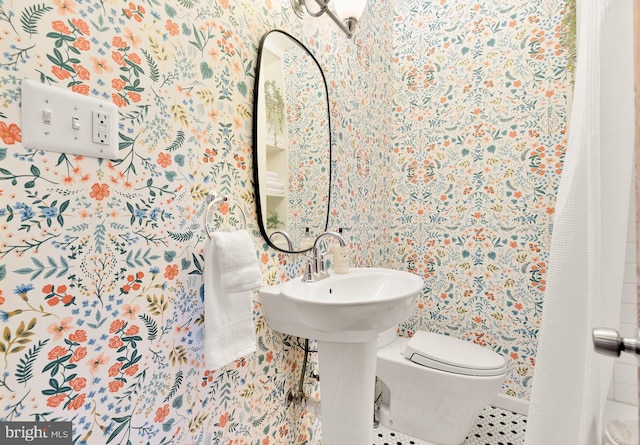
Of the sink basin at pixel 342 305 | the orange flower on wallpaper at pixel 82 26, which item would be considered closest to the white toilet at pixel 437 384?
the sink basin at pixel 342 305

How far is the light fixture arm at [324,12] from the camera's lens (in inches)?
48.0

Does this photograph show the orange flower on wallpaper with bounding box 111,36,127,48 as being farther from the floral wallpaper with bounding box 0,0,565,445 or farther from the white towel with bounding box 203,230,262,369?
the white towel with bounding box 203,230,262,369

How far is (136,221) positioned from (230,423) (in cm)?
66

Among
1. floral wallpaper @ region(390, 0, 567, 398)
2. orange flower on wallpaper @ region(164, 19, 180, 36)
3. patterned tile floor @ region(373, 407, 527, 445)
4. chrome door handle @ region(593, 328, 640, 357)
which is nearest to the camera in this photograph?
chrome door handle @ region(593, 328, 640, 357)

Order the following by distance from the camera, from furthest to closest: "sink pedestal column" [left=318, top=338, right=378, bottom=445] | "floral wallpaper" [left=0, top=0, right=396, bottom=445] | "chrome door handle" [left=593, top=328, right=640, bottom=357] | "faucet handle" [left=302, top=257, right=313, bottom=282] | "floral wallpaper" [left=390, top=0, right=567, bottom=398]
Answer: "floral wallpaper" [left=390, top=0, right=567, bottom=398], "faucet handle" [left=302, top=257, right=313, bottom=282], "sink pedestal column" [left=318, top=338, right=378, bottom=445], "floral wallpaper" [left=0, top=0, right=396, bottom=445], "chrome door handle" [left=593, top=328, right=640, bottom=357]

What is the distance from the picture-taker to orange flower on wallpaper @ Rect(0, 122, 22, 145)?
517 millimetres

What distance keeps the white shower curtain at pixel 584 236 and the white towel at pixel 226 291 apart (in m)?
0.83

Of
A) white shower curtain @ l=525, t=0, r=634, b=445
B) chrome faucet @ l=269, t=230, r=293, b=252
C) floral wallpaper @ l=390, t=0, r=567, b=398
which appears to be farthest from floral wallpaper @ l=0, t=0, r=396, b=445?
floral wallpaper @ l=390, t=0, r=567, b=398

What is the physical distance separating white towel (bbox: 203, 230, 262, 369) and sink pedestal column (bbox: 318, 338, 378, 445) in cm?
31

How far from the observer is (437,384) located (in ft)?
4.47

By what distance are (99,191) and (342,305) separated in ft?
2.05

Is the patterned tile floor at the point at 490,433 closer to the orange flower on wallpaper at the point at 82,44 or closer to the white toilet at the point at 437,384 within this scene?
the white toilet at the point at 437,384

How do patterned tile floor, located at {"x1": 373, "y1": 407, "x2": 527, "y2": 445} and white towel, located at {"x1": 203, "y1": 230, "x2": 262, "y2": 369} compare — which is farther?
patterned tile floor, located at {"x1": 373, "y1": 407, "x2": 527, "y2": 445}

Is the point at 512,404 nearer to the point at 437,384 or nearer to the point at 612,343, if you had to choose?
the point at 437,384
